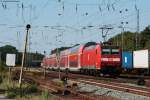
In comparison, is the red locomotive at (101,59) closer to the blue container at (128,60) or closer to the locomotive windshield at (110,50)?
the locomotive windshield at (110,50)

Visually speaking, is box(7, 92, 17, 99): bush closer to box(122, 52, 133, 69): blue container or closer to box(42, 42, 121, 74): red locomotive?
box(42, 42, 121, 74): red locomotive

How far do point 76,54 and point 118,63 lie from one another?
1309 centimetres

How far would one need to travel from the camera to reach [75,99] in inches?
854

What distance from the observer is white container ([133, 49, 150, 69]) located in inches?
2073

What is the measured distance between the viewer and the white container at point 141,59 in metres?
52.7

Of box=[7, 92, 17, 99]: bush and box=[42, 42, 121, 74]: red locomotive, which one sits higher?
box=[42, 42, 121, 74]: red locomotive

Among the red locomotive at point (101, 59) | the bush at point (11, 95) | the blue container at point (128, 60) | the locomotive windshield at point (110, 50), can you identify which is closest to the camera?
the bush at point (11, 95)

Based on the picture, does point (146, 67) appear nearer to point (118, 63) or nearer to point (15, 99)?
point (118, 63)

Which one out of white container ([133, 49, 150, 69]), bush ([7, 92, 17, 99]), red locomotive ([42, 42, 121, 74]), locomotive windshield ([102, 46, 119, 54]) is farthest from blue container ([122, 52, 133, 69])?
bush ([7, 92, 17, 99])

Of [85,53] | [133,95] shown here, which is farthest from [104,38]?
[133,95]

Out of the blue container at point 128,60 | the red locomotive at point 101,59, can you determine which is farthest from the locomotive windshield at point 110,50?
the blue container at point 128,60

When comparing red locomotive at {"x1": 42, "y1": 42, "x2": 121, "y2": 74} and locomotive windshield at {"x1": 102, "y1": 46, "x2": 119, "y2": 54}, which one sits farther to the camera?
locomotive windshield at {"x1": 102, "y1": 46, "x2": 119, "y2": 54}

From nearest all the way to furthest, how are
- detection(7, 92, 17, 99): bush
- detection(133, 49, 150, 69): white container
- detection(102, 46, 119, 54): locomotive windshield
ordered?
detection(7, 92, 17, 99): bush → detection(102, 46, 119, 54): locomotive windshield → detection(133, 49, 150, 69): white container

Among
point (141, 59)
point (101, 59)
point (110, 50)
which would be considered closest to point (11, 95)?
point (101, 59)
